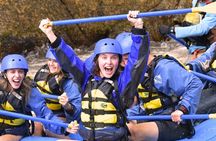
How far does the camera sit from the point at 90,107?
3.53 metres

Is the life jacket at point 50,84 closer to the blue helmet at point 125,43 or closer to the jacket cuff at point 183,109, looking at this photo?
the blue helmet at point 125,43

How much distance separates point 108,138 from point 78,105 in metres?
0.98

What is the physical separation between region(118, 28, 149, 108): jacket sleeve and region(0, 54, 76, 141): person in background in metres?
0.98

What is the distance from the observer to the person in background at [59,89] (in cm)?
438

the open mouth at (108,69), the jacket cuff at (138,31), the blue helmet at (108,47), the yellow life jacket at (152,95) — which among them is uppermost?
the jacket cuff at (138,31)

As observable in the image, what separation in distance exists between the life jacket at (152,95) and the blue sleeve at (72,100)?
0.65 m

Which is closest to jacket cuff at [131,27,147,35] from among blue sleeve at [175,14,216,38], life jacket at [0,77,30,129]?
life jacket at [0,77,30,129]

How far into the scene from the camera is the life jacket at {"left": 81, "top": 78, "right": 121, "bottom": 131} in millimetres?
3490

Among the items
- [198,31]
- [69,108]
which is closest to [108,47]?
[69,108]

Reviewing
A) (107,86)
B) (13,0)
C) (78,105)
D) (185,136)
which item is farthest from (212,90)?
(13,0)

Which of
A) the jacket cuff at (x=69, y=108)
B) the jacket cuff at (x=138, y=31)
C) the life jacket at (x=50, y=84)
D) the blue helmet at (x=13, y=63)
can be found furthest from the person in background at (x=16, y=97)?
the jacket cuff at (x=138, y=31)

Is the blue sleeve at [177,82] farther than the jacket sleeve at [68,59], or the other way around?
the blue sleeve at [177,82]

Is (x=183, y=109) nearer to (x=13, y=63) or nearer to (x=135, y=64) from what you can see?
(x=135, y=64)

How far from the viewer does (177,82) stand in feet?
12.6
